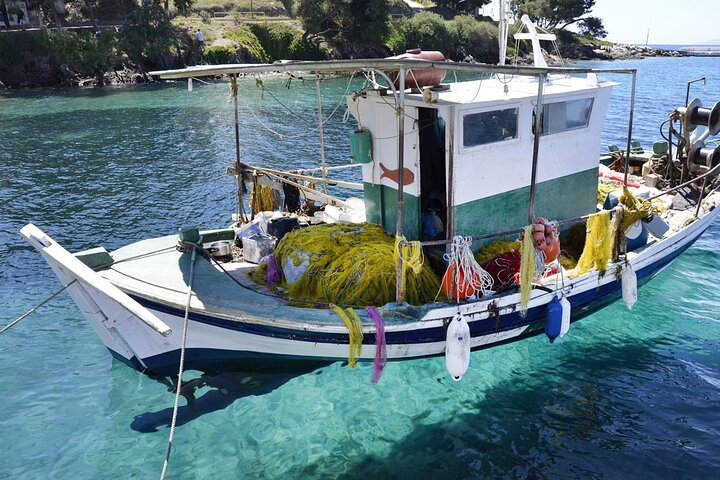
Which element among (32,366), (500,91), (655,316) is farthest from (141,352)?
(655,316)

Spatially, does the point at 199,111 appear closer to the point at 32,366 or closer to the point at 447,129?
the point at 32,366

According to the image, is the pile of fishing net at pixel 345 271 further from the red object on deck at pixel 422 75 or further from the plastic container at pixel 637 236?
the plastic container at pixel 637 236

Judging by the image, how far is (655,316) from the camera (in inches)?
457

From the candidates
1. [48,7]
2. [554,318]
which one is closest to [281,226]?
[554,318]

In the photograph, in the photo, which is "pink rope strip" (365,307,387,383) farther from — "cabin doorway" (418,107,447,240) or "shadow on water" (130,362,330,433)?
"cabin doorway" (418,107,447,240)

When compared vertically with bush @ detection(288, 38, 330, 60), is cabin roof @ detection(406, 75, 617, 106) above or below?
below

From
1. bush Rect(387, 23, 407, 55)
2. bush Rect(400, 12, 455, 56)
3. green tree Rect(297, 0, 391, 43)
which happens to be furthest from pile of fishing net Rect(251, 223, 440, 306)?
bush Rect(400, 12, 455, 56)

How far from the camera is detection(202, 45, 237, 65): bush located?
184 feet

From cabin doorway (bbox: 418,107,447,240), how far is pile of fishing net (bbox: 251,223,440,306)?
27.2 inches

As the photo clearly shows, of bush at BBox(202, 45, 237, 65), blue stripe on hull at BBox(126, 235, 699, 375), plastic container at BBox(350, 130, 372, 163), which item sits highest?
bush at BBox(202, 45, 237, 65)

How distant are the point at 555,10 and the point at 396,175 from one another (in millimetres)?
95620

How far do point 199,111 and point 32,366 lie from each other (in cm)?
2871

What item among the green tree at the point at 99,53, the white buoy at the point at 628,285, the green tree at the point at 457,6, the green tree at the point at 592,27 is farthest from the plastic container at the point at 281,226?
the green tree at the point at 592,27

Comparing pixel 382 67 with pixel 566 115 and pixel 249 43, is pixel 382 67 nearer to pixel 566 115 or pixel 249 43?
pixel 566 115
